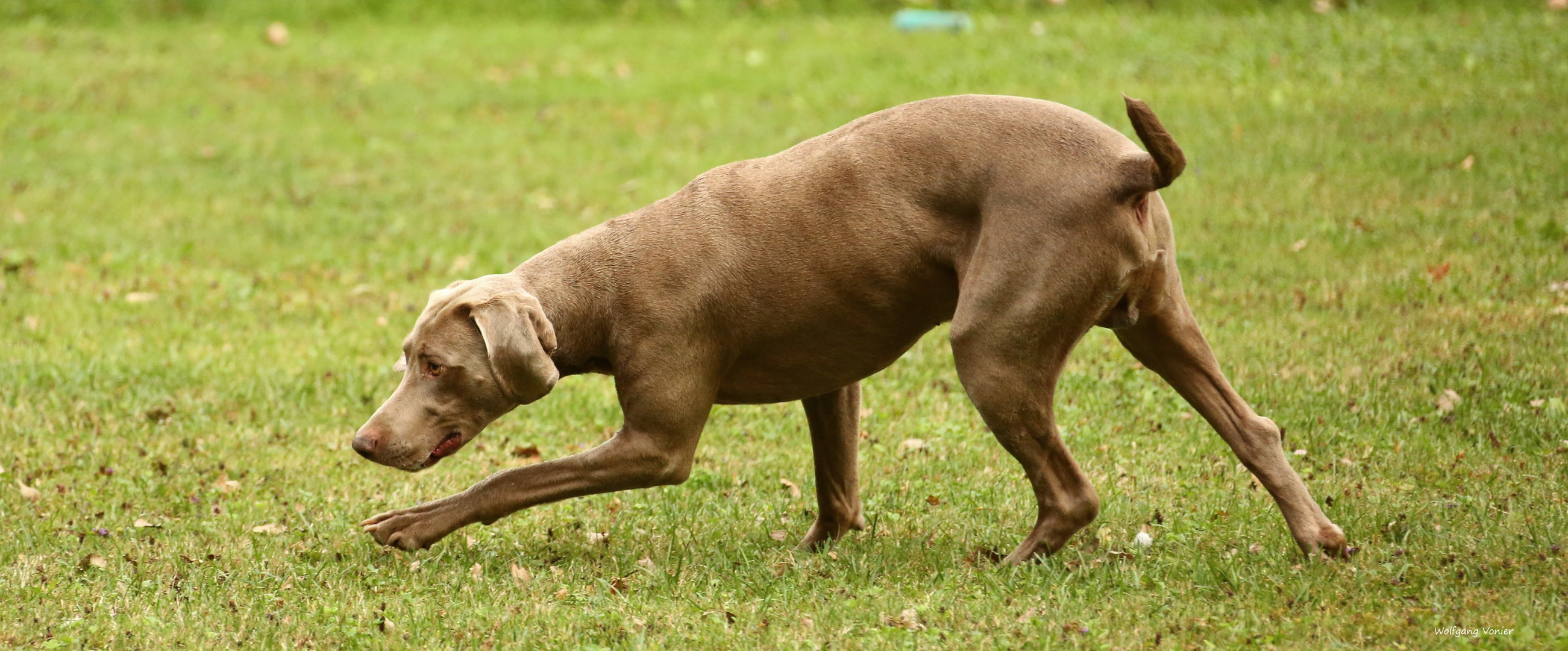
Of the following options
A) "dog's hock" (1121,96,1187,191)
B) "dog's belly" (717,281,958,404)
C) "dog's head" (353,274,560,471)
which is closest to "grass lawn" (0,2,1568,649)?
"dog's head" (353,274,560,471)

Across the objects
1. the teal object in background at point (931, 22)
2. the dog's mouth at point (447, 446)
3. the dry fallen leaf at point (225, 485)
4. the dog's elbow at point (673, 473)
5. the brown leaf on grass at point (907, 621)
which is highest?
the dog's mouth at point (447, 446)

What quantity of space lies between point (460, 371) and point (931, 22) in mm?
13809

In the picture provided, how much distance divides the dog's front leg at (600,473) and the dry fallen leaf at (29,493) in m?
2.13

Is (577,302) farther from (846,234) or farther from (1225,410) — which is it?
(1225,410)

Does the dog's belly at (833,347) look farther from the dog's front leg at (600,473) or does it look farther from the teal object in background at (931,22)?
the teal object in background at (931,22)

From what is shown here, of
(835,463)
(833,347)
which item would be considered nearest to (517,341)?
(833,347)

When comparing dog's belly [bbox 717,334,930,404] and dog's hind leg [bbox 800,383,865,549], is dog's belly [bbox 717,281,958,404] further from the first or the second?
dog's hind leg [bbox 800,383,865,549]

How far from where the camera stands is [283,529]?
5926mm

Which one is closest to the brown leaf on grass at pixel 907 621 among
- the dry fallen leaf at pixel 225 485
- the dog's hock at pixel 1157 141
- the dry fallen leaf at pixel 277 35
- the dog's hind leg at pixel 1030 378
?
the dog's hind leg at pixel 1030 378

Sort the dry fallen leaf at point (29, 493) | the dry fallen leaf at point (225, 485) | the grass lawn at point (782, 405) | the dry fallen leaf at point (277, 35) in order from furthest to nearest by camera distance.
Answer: the dry fallen leaf at point (277, 35), the dry fallen leaf at point (225, 485), the dry fallen leaf at point (29, 493), the grass lawn at point (782, 405)

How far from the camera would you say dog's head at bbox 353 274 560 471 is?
4.89m

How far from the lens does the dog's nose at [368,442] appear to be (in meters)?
4.96

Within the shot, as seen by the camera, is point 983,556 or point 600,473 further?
point 983,556

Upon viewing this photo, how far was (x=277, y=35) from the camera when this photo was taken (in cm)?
1964
